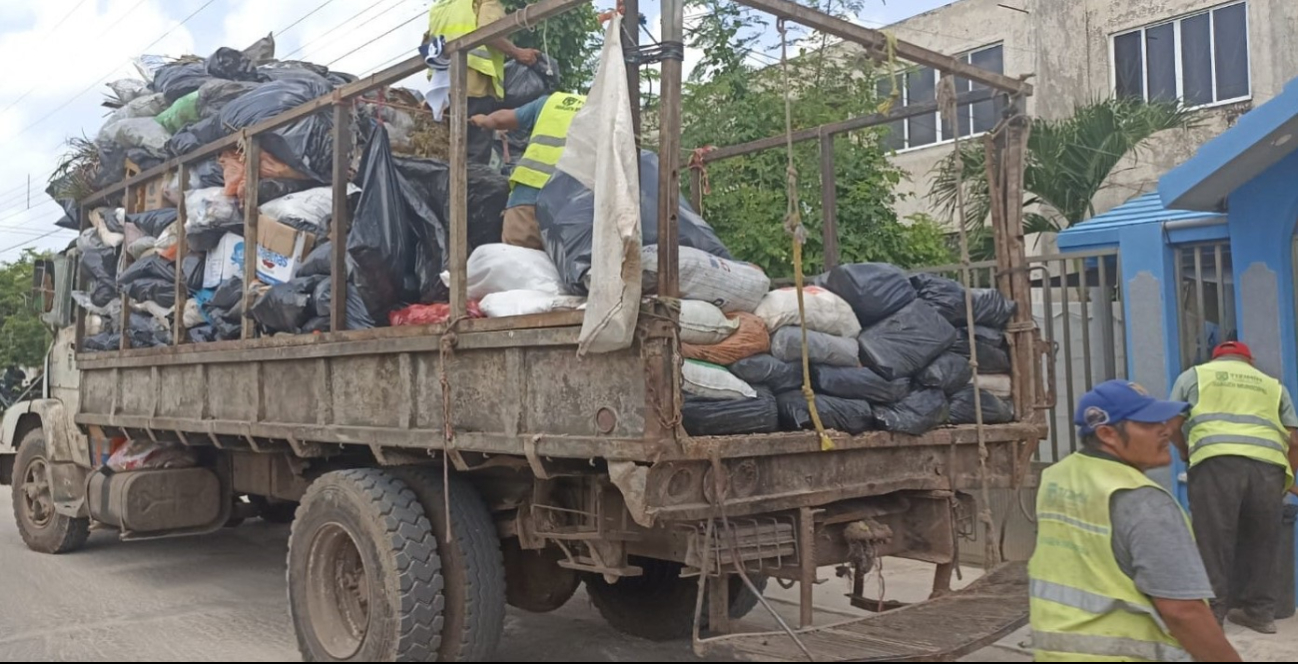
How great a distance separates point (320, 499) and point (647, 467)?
6.03 feet

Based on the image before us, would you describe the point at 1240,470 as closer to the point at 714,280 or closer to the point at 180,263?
the point at 714,280

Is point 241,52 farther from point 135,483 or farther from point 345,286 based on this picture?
point 345,286

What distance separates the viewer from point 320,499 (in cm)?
456

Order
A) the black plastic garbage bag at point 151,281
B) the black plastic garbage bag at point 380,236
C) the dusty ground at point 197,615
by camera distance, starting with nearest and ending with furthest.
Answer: the black plastic garbage bag at point 380,236 < the dusty ground at point 197,615 < the black plastic garbage bag at point 151,281

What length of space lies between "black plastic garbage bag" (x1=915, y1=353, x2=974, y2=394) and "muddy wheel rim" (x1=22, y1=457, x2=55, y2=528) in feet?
21.6

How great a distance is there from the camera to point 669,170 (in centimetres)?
350

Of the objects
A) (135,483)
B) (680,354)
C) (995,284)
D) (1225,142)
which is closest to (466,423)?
(680,354)

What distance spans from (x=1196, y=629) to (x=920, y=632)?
1.27 meters

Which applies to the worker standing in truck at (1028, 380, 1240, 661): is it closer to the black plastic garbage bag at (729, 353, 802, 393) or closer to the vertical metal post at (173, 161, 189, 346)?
the black plastic garbage bag at (729, 353, 802, 393)

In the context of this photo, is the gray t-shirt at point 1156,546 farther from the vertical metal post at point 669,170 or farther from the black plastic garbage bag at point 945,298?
the black plastic garbage bag at point 945,298

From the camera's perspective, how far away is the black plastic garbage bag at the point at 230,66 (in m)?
7.79

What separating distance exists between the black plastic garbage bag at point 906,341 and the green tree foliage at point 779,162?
11.0ft

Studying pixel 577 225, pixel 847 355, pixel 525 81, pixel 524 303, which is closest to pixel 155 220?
pixel 525 81

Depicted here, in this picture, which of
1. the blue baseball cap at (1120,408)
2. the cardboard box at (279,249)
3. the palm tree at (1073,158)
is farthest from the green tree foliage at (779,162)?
the blue baseball cap at (1120,408)
